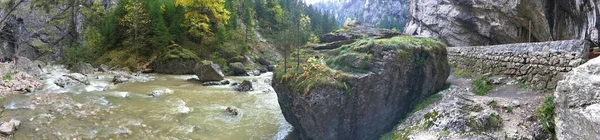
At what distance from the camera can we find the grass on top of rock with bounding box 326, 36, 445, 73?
30.9 feet

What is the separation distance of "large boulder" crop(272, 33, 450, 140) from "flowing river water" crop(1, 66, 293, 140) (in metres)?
2.03

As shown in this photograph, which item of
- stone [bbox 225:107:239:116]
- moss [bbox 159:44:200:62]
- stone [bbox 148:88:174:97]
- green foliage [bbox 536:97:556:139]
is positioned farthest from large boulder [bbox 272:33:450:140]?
moss [bbox 159:44:200:62]

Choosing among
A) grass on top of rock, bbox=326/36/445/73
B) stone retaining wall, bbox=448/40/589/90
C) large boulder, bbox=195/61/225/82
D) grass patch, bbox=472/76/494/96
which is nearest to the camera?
stone retaining wall, bbox=448/40/589/90

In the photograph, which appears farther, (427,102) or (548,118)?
(427,102)

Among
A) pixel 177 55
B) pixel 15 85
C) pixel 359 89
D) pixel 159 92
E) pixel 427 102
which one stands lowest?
pixel 159 92

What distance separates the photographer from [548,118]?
21.4 feet

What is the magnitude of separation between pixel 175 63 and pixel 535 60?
26.2m

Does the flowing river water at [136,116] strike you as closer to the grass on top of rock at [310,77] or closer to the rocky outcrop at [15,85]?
the rocky outcrop at [15,85]

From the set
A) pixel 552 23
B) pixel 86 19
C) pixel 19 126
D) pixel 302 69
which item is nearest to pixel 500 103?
pixel 302 69

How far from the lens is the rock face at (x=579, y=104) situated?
4703mm

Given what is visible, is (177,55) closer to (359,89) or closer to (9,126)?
(9,126)

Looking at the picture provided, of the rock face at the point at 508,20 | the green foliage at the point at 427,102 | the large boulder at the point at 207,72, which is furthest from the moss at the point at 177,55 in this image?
the rock face at the point at 508,20

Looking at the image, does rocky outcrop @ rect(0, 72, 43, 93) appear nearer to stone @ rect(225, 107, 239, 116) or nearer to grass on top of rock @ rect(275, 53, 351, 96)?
stone @ rect(225, 107, 239, 116)

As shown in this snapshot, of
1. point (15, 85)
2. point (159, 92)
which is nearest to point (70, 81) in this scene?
point (15, 85)
